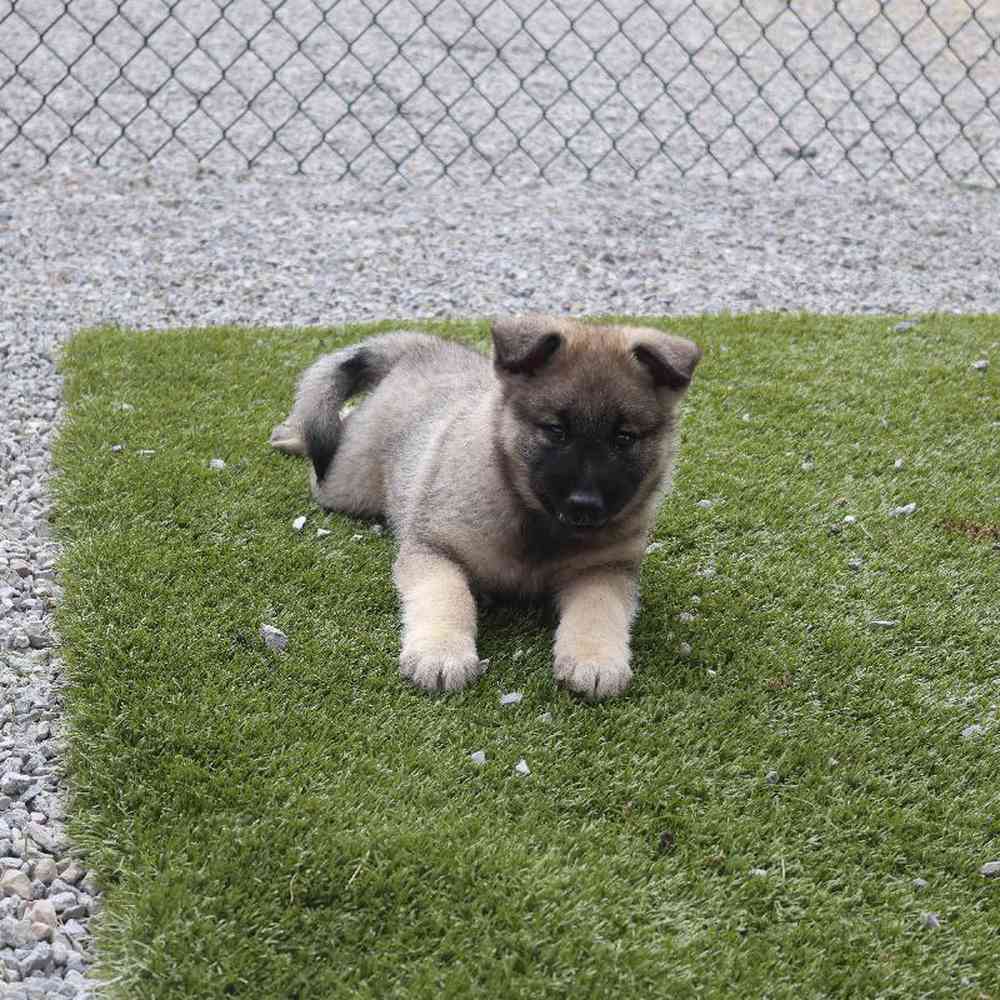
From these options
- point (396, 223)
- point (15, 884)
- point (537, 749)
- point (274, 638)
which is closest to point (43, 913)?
point (15, 884)

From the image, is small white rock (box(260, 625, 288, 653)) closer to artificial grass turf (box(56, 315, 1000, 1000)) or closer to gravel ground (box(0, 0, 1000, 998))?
artificial grass turf (box(56, 315, 1000, 1000))

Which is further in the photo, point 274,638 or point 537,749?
point 274,638

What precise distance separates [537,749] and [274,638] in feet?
2.94

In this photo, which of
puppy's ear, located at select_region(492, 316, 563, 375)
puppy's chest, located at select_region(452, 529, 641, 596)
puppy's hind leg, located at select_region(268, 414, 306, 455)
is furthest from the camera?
puppy's hind leg, located at select_region(268, 414, 306, 455)

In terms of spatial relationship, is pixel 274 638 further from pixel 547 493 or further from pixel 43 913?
pixel 43 913

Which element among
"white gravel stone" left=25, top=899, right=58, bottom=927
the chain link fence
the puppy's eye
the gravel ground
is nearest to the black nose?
the puppy's eye

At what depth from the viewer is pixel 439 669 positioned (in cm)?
371

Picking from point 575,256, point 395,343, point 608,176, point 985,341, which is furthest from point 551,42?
point 395,343

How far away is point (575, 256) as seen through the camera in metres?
7.85

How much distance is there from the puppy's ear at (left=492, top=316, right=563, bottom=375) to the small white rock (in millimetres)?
1028

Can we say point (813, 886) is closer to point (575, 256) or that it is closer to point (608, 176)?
point (575, 256)

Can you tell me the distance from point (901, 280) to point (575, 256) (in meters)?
1.92

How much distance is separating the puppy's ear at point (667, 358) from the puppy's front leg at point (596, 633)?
0.62 m

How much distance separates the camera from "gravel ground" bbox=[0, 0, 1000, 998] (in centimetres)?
668
